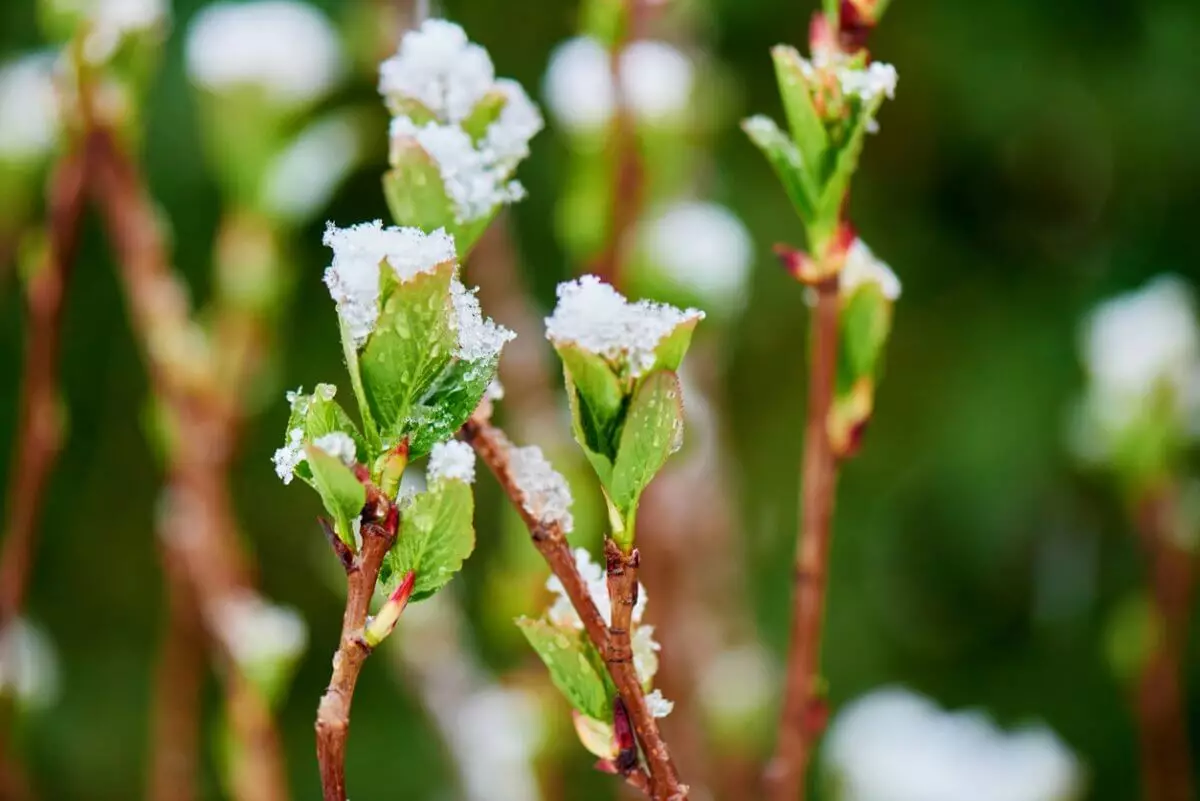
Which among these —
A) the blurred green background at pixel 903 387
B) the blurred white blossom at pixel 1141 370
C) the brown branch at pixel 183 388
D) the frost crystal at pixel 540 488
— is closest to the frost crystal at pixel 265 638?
the brown branch at pixel 183 388

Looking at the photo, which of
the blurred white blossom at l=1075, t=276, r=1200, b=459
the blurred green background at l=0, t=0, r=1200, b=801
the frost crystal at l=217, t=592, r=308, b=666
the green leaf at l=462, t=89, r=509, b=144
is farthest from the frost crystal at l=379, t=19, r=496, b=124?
the blurred green background at l=0, t=0, r=1200, b=801

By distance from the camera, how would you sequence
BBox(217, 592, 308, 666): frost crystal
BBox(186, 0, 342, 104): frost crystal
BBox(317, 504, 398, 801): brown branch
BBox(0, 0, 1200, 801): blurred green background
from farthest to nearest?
1. BBox(0, 0, 1200, 801): blurred green background
2. BBox(186, 0, 342, 104): frost crystal
3. BBox(217, 592, 308, 666): frost crystal
4. BBox(317, 504, 398, 801): brown branch

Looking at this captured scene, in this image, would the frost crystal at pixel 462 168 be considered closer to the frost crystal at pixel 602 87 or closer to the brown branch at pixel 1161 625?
the frost crystal at pixel 602 87

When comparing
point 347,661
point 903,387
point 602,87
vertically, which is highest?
point 903,387

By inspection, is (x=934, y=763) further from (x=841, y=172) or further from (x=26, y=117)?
(x=26, y=117)

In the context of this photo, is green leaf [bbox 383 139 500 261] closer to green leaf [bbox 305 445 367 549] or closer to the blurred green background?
green leaf [bbox 305 445 367 549]

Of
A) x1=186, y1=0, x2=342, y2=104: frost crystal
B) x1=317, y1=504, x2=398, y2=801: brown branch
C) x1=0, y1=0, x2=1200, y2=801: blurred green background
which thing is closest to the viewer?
x1=317, y1=504, x2=398, y2=801: brown branch

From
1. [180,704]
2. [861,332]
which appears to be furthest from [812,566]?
[180,704]
